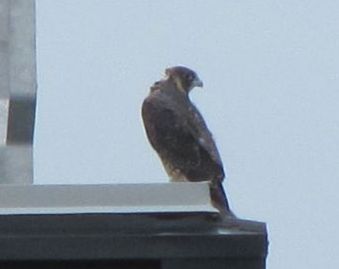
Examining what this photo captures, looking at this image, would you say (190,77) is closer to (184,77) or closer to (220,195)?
(184,77)

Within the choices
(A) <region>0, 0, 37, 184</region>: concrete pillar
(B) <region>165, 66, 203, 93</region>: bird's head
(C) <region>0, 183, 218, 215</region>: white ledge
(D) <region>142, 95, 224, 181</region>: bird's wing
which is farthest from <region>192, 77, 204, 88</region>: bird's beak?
(C) <region>0, 183, 218, 215</region>: white ledge

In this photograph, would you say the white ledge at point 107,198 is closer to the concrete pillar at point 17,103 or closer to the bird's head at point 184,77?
the concrete pillar at point 17,103

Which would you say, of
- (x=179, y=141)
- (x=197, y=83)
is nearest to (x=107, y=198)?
(x=179, y=141)

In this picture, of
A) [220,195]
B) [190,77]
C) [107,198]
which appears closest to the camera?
[107,198]

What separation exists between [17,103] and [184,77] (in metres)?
3.88

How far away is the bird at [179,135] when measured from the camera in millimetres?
9273

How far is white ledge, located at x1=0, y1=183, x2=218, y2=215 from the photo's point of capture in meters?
3.76

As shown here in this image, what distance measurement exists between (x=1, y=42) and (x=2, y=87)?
0.58 metres

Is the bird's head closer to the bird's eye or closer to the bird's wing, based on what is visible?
the bird's eye

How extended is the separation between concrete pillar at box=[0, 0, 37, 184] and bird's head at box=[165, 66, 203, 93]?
107 inches

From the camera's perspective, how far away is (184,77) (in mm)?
10680

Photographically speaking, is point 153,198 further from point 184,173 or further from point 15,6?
point 184,173

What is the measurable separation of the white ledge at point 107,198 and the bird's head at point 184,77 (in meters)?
Answer: 6.61

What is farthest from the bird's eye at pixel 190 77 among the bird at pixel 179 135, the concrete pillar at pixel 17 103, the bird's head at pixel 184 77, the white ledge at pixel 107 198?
the white ledge at pixel 107 198
